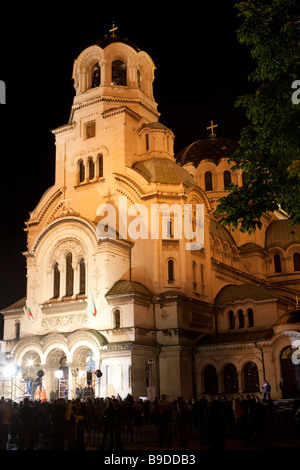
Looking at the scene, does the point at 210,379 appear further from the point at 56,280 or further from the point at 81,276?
the point at 56,280

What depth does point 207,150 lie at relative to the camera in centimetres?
5378

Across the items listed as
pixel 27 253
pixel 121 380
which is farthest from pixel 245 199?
pixel 27 253

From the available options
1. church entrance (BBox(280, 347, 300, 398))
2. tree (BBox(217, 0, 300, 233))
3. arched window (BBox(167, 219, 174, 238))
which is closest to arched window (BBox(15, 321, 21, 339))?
arched window (BBox(167, 219, 174, 238))

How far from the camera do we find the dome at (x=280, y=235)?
49.1 m

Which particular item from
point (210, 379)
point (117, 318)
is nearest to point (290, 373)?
point (210, 379)

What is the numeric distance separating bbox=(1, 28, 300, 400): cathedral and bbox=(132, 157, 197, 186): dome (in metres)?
0.10

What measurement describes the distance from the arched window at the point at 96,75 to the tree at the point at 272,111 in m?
27.0

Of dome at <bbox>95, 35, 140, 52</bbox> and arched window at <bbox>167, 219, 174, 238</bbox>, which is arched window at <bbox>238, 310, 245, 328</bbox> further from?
dome at <bbox>95, 35, 140, 52</bbox>

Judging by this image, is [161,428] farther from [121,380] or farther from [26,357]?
[26,357]

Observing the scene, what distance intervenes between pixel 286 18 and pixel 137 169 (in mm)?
23475

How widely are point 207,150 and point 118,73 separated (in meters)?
13.6

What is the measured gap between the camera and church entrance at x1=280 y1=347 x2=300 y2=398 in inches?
1276

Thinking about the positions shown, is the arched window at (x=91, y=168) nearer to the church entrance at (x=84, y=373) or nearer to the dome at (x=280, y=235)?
the church entrance at (x=84, y=373)
